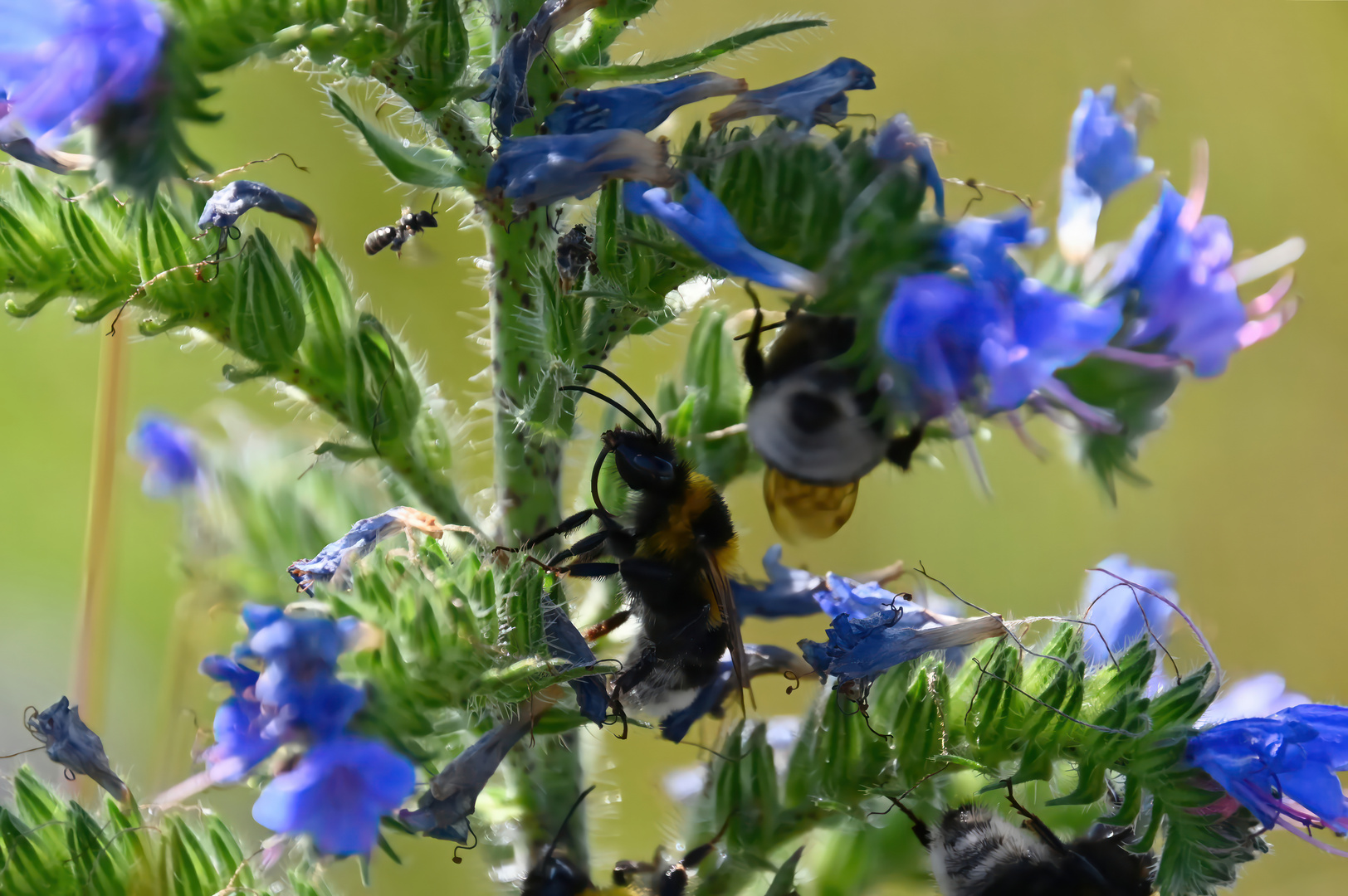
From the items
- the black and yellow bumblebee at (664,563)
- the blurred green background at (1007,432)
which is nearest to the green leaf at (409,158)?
the black and yellow bumblebee at (664,563)

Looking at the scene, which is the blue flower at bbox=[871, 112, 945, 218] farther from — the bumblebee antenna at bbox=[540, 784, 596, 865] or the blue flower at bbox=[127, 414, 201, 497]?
the blue flower at bbox=[127, 414, 201, 497]

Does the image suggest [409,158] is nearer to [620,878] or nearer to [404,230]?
[404,230]

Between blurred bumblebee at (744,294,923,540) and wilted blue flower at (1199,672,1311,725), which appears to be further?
wilted blue flower at (1199,672,1311,725)

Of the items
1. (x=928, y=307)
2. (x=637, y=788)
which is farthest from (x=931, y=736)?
(x=637, y=788)

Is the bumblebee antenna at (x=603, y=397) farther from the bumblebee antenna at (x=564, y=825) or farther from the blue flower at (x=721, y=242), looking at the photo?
the bumblebee antenna at (x=564, y=825)

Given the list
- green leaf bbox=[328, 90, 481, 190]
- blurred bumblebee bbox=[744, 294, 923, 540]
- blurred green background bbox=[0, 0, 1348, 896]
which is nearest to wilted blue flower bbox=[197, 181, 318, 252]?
green leaf bbox=[328, 90, 481, 190]

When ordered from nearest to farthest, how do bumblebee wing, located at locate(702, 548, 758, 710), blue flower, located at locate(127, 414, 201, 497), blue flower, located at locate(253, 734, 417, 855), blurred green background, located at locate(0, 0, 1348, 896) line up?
blue flower, located at locate(253, 734, 417, 855)
bumblebee wing, located at locate(702, 548, 758, 710)
blue flower, located at locate(127, 414, 201, 497)
blurred green background, located at locate(0, 0, 1348, 896)
